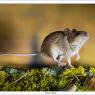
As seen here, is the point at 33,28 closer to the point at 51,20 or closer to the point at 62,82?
the point at 51,20

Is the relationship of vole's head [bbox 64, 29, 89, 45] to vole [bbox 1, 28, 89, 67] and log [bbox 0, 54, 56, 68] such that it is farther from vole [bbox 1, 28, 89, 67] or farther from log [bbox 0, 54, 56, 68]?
log [bbox 0, 54, 56, 68]

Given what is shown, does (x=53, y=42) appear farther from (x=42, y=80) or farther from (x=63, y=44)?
(x=42, y=80)

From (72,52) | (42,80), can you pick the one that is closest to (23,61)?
(42,80)

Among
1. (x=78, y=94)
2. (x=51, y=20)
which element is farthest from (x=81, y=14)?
(x=78, y=94)

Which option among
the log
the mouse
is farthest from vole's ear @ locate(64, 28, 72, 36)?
the log

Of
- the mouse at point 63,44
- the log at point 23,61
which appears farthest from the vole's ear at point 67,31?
the log at point 23,61

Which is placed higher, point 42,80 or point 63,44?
point 63,44
